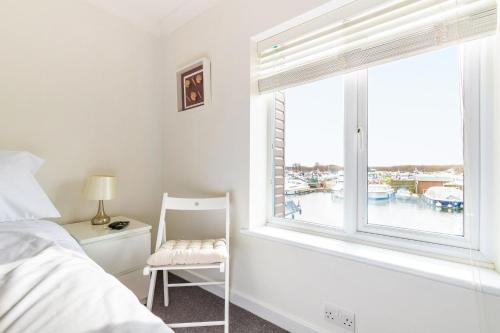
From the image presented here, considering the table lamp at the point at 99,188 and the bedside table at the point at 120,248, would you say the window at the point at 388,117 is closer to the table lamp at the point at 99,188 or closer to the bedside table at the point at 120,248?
the bedside table at the point at 120,248


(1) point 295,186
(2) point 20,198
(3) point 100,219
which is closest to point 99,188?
(3) point 100,219

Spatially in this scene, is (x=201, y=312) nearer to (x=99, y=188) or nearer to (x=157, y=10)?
(x=99, y=188)

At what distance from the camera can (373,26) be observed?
1291mm

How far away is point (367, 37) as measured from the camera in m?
1.31

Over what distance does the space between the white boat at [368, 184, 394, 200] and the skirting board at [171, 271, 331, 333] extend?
837 mm

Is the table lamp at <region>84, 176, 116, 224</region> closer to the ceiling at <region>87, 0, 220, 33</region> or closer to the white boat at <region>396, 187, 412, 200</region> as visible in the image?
the ceiling at <region>87, 0, 220, 33</region>

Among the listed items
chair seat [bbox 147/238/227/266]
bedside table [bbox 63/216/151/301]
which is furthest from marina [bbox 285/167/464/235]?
bedside table [bbox 63/216/151/301]

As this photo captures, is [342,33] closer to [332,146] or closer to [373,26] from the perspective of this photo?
[373,26]

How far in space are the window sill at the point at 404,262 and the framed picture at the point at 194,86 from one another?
4.22 ft

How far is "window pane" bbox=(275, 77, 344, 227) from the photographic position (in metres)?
1.54

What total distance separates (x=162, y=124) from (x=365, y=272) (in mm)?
2236

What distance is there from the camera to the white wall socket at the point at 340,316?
1283 millimetres

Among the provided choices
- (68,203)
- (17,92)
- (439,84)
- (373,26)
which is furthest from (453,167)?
(17,92)

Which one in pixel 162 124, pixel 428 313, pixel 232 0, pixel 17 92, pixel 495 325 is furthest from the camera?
pixel 162 124
